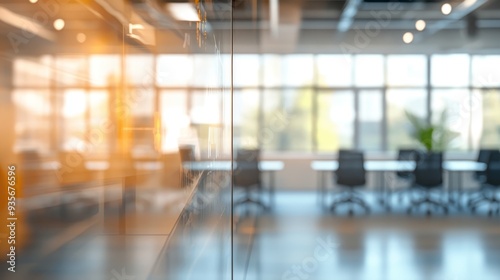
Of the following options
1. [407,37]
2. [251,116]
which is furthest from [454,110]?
[251,116]

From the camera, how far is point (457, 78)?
461 cm

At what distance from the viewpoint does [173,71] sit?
143cm

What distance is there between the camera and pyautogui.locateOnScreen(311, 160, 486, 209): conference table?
476 cm

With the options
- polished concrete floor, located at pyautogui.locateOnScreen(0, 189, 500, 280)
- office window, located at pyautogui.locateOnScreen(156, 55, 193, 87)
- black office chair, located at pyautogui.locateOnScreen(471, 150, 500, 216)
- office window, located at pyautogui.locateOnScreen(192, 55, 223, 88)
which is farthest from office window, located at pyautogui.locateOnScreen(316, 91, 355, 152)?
office window, located at pyautogui.locateOnScreen(156, 55, 193, 87)

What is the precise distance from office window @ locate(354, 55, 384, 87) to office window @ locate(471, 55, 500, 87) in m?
0.89

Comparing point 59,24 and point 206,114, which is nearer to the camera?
point 59,24

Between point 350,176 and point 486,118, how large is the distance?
1433mm

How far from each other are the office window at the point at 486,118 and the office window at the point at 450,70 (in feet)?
0.63

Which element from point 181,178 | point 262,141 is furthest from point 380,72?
point 181,178

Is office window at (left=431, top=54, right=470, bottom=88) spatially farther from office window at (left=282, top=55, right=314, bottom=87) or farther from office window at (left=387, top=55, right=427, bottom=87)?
office window at (left=282, top=55, right=314, bottom=87)

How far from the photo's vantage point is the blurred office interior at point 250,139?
1.42 meters

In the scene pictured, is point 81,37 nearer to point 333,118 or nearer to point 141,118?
point 141,118

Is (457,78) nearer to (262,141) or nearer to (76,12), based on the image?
(262,141)

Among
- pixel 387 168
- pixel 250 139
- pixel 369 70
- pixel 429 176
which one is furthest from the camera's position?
pixel 429 176
